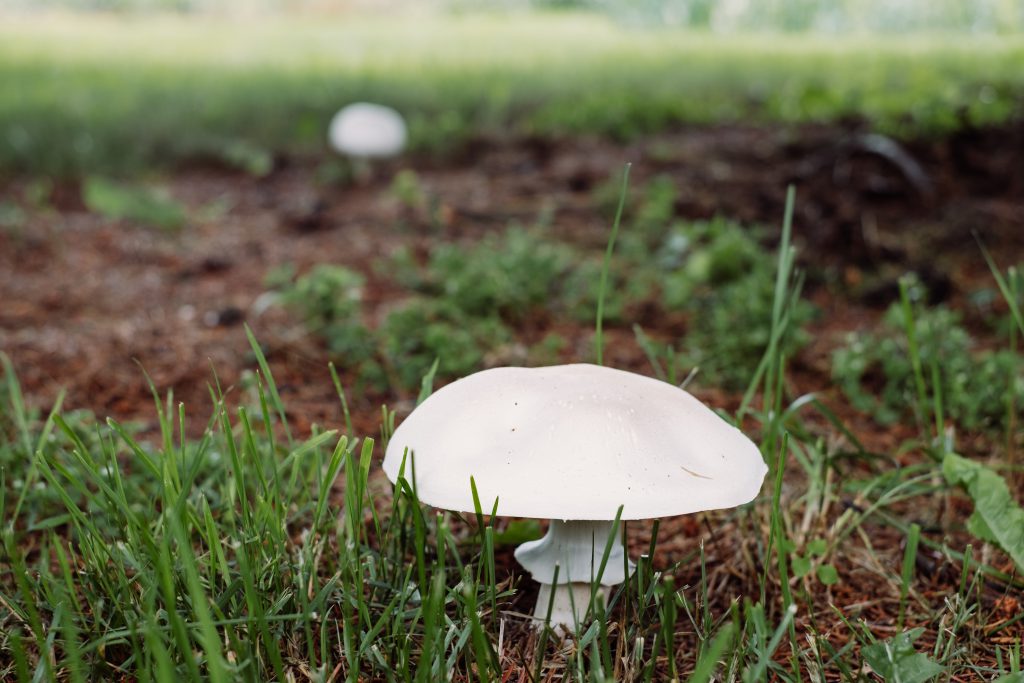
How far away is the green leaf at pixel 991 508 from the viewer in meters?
1.76

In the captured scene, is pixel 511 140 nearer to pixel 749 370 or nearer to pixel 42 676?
pixel 749 370

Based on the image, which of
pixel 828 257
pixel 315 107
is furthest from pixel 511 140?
pixel 828 257

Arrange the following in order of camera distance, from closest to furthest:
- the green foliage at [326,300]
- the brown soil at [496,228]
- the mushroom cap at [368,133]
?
1. the brown soil at [496,228]
2. the green foliage at [326,300]
3. the mushroom cap at [368,133]

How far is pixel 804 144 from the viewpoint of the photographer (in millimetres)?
5320

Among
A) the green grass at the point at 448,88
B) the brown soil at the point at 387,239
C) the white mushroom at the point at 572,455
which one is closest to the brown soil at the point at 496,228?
the brown soil at the point at 387,239

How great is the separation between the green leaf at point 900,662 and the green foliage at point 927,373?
115 cm

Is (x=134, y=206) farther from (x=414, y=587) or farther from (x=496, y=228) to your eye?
(x=414, y=587)

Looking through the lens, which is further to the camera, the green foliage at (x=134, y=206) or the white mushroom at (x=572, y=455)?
the green foliage at (x=134, y=206)

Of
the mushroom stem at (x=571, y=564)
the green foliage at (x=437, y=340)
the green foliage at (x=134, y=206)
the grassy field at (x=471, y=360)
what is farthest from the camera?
the green foliage at (x=134, y=206)

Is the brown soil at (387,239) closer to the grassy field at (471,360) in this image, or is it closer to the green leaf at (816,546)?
the grassy field at (471,360)

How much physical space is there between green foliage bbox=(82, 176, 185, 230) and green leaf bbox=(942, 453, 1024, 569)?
4769mm

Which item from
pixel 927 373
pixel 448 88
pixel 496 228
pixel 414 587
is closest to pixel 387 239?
pixel 496 228

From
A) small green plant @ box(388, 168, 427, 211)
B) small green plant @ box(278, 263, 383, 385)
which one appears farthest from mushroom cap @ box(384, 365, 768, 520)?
small green plant @ box(388, 168, 427, 211)

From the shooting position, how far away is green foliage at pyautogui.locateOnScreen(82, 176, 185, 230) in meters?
5.38
